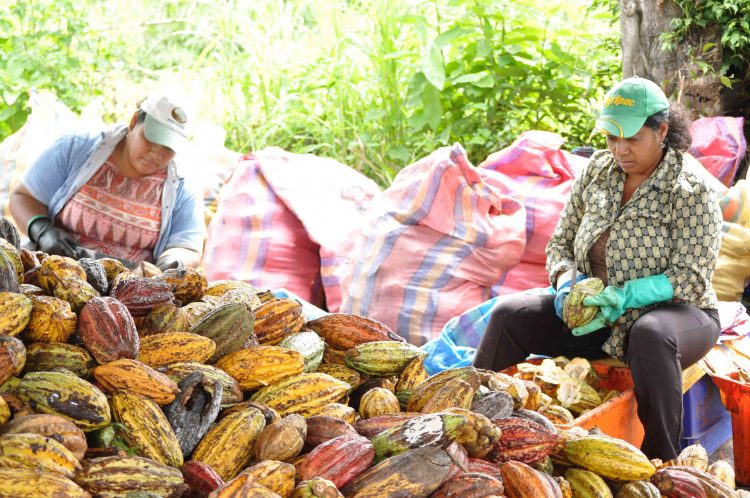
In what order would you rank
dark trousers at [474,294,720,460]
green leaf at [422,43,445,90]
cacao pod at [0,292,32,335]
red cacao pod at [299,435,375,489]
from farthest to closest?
green leaf at [422,43,445,90] → dark trousers at [474,294,720,460] → cacao pod at [0,292,32,335] → red cacao pod at [299,435,375,489]

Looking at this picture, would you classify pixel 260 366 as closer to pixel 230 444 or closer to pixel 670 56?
pixel 230 444

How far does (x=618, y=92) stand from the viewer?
9.86 feet

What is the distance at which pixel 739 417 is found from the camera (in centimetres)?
295

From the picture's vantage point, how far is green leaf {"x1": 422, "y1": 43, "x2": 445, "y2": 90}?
491 cm

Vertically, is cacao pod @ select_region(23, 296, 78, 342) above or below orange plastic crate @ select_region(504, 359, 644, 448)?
above

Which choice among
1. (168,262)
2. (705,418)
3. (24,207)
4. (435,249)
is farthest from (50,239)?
(705,418)

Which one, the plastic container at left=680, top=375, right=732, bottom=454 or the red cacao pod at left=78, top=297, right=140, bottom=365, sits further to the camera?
the plastic container at left=680, top=375, right=732, bottom=454

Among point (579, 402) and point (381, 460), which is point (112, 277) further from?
point (579, 402)

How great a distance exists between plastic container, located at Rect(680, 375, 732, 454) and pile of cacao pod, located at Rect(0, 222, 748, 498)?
134 cm

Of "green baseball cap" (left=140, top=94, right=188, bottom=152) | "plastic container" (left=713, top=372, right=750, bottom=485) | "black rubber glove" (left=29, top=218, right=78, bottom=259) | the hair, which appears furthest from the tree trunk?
"black rubber glove" (left=29, top=218, right=78, bottom=259)

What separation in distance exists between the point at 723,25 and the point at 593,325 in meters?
2.06

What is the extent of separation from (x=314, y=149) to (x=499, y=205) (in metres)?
1.91

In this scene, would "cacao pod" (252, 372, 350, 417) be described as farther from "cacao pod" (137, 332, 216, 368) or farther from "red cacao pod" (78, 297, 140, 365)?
"red cacao pod" (78, 297, 140, 365)

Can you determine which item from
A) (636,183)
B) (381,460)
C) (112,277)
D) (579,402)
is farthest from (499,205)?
(381,460)
